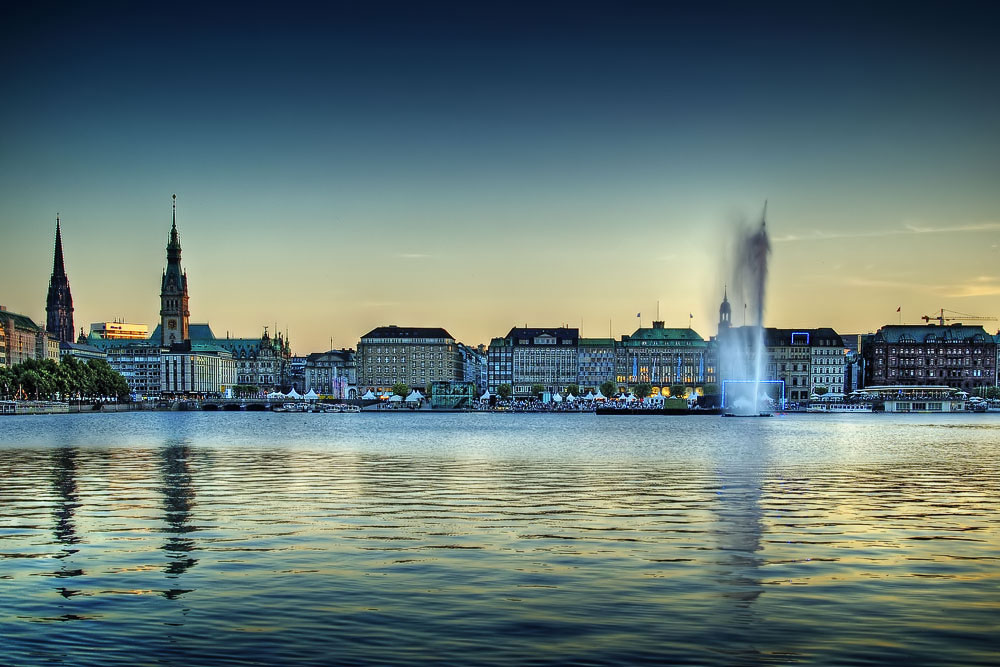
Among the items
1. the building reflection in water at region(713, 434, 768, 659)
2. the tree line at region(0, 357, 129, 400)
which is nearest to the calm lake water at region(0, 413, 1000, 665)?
the building reflection in water at region(713, 434, 768, 659)

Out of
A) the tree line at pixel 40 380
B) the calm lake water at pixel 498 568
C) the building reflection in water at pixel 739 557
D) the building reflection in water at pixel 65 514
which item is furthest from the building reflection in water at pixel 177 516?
the tree line at pixel 40 380

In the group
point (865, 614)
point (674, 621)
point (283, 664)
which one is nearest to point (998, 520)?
point (865, 614)

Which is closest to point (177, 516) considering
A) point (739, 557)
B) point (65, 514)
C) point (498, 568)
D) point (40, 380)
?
point (65, 514)

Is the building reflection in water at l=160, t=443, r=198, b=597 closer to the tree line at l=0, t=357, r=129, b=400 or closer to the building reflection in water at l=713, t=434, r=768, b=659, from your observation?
the building reflection in water at l=713, t=434, r=768, b=659

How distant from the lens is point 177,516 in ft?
95.3

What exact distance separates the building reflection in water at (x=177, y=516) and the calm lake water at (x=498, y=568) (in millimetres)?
141

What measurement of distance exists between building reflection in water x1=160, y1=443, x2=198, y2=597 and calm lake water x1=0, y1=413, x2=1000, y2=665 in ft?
0.46

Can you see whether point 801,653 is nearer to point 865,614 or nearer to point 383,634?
point 865,614

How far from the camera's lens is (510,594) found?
18328 mm

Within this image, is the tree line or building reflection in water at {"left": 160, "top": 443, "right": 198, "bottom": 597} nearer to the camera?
building reflection in water at {"left": 160, "top": 443, "right": 198, "bottom": 597}

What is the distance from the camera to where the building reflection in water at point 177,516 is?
21.2 metres

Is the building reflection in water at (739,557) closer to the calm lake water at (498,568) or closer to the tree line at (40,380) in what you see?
the calm lake water at (498,568)

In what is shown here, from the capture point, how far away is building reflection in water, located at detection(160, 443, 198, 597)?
21250 mm

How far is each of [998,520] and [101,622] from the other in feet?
78.1
